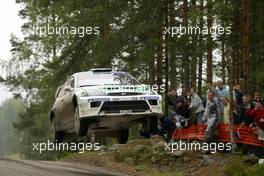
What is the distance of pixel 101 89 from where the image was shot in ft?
47.1

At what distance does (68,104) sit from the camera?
15516 mm

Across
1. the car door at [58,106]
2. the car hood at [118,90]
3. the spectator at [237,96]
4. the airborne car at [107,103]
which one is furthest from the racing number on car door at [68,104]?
the spectator at [237,96]

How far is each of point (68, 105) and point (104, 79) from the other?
1.29m

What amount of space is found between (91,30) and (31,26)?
1656 cm

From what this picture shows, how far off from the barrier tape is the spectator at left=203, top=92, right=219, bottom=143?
0.19m

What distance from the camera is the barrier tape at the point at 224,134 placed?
12.7 metres

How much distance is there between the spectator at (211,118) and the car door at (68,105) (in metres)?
3.73

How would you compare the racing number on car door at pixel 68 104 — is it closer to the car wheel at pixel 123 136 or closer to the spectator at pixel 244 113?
the car wheel at pixel 123 136

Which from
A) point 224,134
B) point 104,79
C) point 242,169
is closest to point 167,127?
point 104,79

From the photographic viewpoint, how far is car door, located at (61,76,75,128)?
49.9ft

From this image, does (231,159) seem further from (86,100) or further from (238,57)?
(238,57)

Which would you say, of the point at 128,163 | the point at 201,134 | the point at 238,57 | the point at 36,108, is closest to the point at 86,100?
the point at 128,163

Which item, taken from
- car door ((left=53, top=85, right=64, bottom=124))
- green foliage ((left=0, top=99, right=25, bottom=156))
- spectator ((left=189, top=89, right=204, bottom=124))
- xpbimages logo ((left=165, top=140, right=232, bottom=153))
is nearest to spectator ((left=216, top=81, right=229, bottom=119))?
spectator ((left=189, top=89, right=204, bottom=124))

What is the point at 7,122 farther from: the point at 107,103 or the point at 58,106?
the point at 107,103
